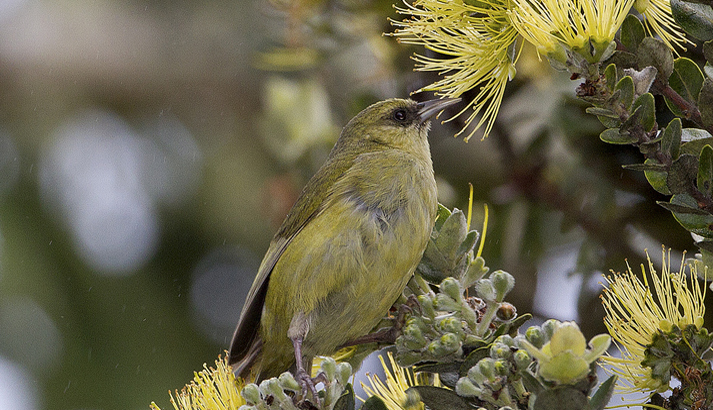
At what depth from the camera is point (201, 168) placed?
19.2 feet

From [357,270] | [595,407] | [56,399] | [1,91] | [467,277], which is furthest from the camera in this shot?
[1,91]

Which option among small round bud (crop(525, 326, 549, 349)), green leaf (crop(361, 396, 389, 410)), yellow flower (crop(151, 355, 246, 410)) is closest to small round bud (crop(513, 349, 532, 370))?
small round bud (crop(525, 326, 549, 349))

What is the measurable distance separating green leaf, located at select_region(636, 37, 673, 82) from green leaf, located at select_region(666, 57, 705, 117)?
49 millimetres

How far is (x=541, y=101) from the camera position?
369cm

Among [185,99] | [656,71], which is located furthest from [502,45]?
[185,99]

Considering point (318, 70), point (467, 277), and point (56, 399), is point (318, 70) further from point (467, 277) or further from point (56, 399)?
point (467, 277)

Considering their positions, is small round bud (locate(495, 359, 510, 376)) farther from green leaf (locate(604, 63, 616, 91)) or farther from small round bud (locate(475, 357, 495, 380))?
green leaf (locate(604, 63, 616, 91))

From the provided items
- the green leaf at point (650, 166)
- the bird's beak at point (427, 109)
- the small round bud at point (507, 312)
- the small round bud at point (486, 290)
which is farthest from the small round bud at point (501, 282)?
the bird's beak at point (427, 109)

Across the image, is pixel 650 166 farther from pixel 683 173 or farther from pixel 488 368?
pixel 488 368

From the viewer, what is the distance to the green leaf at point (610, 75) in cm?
179

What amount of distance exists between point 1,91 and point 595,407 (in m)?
5.54

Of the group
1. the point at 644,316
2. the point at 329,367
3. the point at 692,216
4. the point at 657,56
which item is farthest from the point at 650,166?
the point at 329,367

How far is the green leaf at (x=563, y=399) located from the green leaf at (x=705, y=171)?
64 centimetres

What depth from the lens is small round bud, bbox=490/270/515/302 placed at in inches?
74.7
